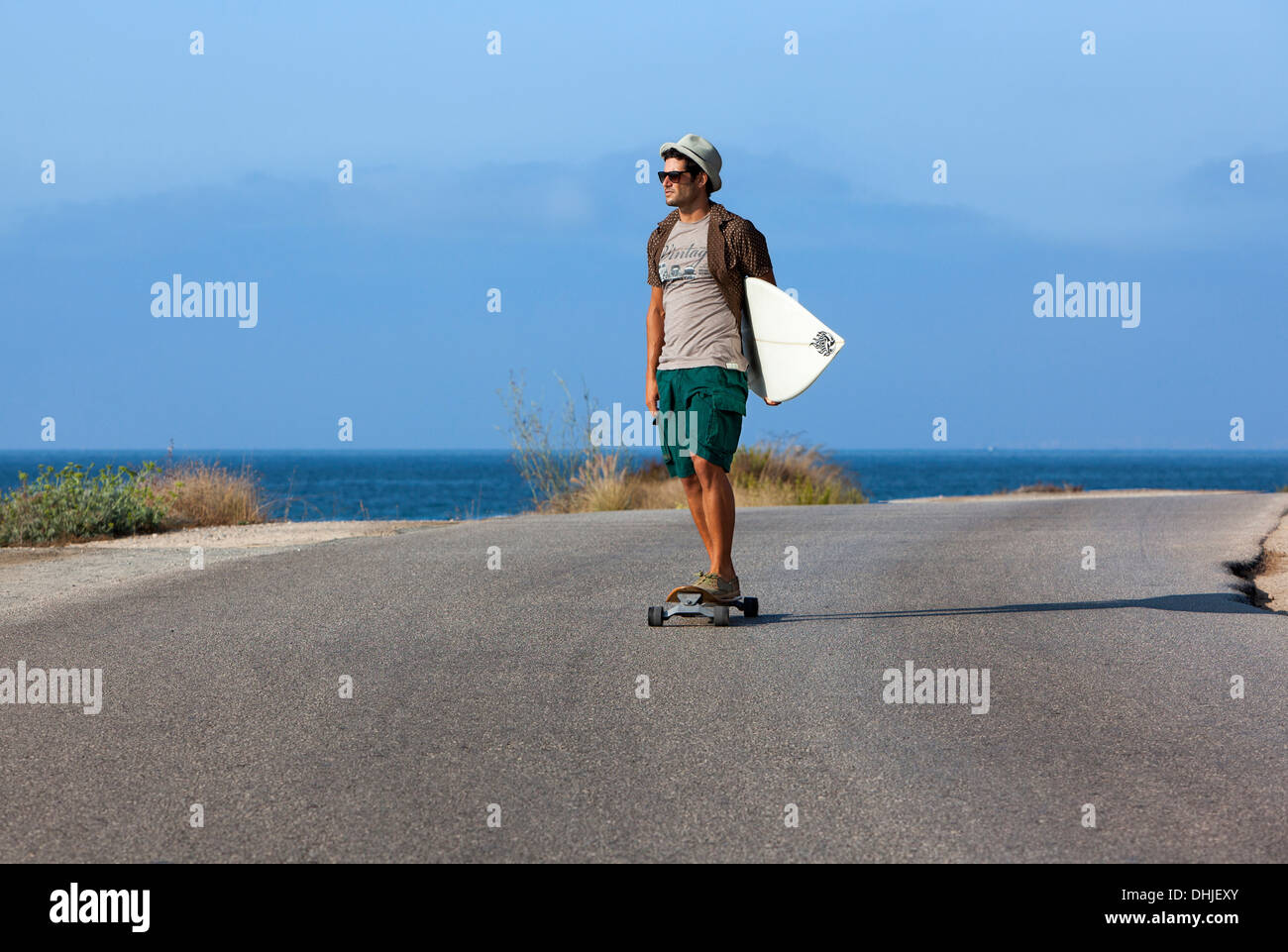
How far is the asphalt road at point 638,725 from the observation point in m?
3.37

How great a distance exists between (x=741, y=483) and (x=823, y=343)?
13860mm

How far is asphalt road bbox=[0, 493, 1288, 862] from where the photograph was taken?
11.1 ft

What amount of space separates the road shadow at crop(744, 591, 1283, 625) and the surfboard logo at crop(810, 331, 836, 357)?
60.1 inches

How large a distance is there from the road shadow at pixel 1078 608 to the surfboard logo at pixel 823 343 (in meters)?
1.53

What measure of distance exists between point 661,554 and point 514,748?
19.2 ft

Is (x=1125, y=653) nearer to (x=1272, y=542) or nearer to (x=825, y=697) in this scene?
(x=825, y=697)

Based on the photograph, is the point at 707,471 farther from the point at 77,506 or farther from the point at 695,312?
the point at 77,506

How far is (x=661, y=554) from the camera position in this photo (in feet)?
33.0

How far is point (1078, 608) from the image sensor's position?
7.35 metres

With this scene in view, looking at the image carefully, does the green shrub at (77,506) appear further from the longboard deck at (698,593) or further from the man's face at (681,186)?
the man's face at (681,186)
